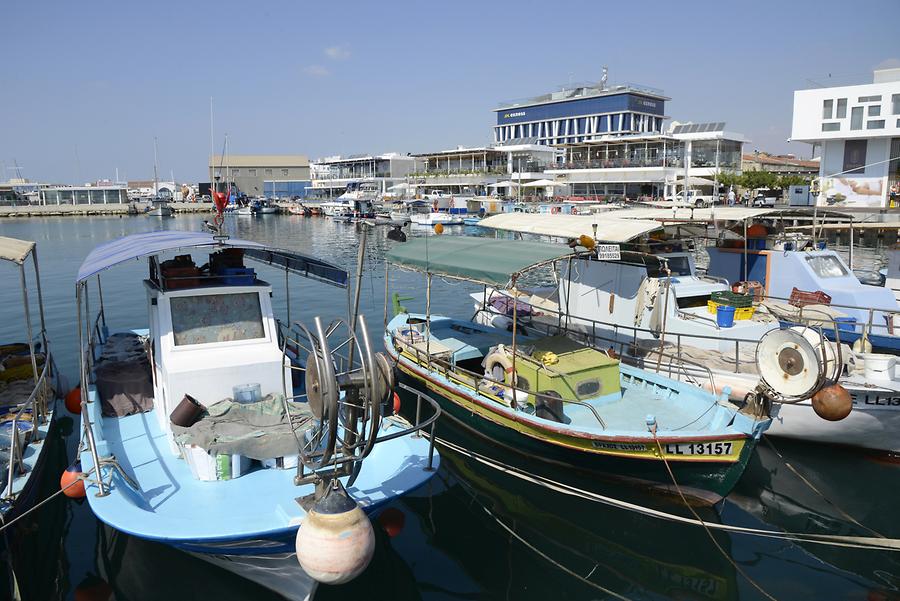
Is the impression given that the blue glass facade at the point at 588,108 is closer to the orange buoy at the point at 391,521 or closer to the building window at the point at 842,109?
the building window at the point at 842,109

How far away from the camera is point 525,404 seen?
10461 mm

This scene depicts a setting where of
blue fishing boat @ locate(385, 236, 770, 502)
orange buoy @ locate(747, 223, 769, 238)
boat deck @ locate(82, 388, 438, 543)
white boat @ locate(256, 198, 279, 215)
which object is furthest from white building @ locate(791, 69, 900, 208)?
white boat @ locate(256, 198, 279, 215)

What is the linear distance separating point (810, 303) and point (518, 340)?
291 inches

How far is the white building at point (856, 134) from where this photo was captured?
43.2 metres

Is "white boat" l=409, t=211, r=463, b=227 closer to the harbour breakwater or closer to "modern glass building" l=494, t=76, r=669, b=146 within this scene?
"modern glass building" l=494, t=76, r=669, b=146

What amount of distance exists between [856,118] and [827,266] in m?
36.5

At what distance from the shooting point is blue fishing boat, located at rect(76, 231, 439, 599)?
613 cm

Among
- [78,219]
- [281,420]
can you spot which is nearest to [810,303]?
[281,420]

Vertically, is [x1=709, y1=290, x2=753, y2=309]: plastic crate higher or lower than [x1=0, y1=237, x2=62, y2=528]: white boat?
higher

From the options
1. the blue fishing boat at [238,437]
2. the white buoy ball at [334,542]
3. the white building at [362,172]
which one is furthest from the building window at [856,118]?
the white building at [362,172]

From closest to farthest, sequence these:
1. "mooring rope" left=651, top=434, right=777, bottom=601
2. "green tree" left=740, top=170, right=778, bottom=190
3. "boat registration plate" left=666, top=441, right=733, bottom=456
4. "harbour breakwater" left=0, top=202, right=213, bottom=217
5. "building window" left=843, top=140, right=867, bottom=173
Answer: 1. "mooring rope" left=651, top=434, right=777, bottom=601
2. "boat registration plate" left=666, top=441, right=733, bottom=456
3. "building window" left=843, top=140, right=867, bottom=173
4. "green tree" left=740, top=170, right=778, bottom=190
5. "harbour breakwater" left=0, top=202, right=213, bottom=217

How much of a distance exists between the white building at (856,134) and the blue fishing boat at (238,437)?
149 ft

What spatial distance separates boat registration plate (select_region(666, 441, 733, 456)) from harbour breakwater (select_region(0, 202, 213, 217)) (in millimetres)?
94825

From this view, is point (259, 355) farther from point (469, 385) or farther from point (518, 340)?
point (518, 340)
